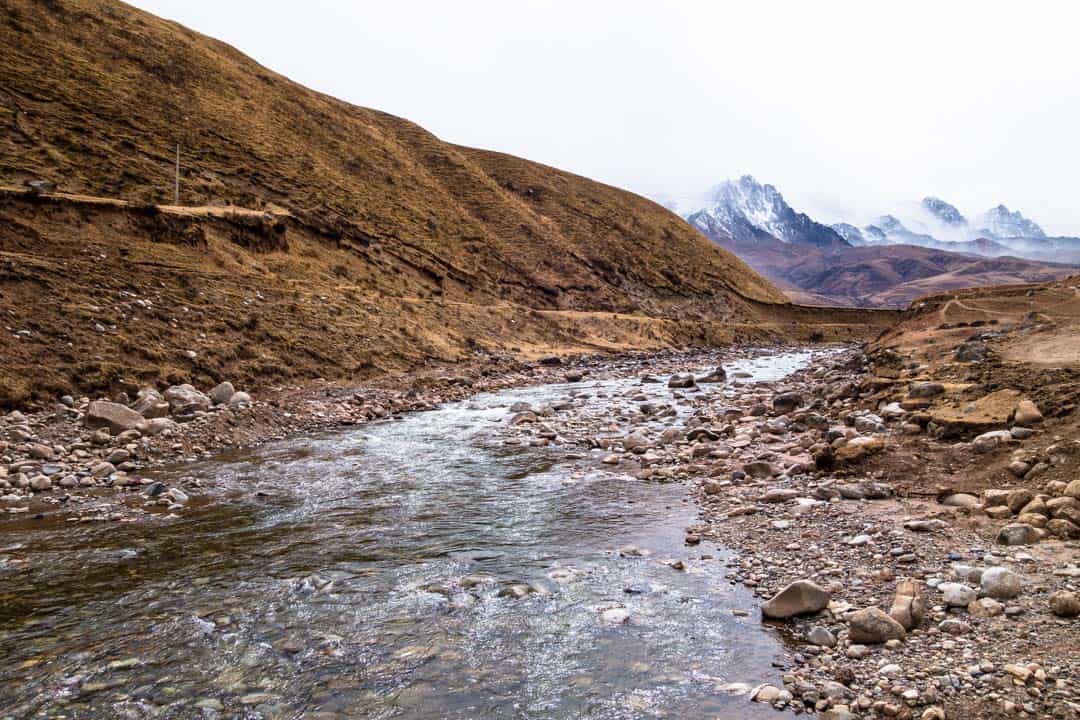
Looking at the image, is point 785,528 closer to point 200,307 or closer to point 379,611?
point 379,611

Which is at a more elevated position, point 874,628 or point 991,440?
point 991,440

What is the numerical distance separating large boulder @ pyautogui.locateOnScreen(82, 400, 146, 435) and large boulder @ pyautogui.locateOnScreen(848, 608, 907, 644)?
45.4 ft

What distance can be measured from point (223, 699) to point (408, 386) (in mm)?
17878

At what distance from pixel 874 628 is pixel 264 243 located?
96.2 ft

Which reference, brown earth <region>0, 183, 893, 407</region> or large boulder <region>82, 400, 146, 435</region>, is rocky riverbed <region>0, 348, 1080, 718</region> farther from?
brown earth <region>0, 183, 893, 407</region>

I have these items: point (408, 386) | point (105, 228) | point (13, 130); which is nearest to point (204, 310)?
point (105, 228)

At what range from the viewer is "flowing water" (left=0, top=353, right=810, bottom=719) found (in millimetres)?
5062

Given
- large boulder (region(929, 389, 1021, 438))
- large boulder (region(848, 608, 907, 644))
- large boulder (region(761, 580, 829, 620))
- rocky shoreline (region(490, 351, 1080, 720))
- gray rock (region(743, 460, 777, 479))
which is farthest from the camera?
gray rock (region(743, 460, 777, 479))

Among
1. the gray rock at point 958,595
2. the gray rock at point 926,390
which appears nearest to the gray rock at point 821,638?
the gray rock at point 958,595

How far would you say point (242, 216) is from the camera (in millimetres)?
27797

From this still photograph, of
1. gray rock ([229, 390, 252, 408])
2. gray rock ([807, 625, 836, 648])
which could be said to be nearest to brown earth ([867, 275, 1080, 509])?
gray rock ([807, 625, 836, 648])

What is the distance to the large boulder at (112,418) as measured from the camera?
42.2 feet

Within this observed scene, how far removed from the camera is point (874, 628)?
5.33 metres

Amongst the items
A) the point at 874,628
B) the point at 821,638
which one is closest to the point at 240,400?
the point at 821,638
